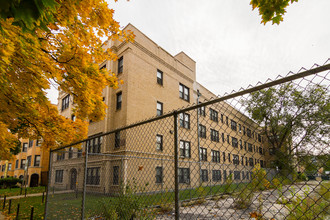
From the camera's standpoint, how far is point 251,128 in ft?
9.15

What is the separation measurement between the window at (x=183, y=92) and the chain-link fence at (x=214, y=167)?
10.1 feet

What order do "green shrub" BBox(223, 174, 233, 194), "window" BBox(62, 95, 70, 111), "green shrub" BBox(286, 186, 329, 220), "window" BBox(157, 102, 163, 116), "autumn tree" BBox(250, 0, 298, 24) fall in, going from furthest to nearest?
"window" BBox(62, 95, 70, 111)
"window" BBox(157, 102, 163, 116)
"green shrub" BBox(223, 174, 233, 194)
"autumn tree" BBox(250, 0, 298, 24)
"green shrub" BBox(286, 186, 329, 220)

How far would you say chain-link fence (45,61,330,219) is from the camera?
2213 mm

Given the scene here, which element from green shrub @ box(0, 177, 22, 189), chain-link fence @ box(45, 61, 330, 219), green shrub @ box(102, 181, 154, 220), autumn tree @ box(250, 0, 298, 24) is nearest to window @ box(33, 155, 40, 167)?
green shrub @ box(0, 177, 22, 189)

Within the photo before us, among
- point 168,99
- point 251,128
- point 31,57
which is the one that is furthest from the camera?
point 168,99

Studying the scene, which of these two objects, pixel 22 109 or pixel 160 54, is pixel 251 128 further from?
pixel 160 54

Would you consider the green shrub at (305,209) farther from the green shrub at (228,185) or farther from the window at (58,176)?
the window at (58,176)

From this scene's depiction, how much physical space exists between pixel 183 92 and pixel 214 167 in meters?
9.06

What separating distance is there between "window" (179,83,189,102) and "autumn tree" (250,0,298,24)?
1910 centimetres

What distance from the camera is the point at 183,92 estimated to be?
23.3m

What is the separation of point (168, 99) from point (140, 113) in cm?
452

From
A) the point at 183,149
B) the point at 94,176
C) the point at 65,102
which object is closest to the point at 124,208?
the point at 94,176

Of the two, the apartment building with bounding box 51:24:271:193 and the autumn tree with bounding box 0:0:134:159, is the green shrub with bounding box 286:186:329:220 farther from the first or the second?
the apartment building with bounding box 51:24:271:193

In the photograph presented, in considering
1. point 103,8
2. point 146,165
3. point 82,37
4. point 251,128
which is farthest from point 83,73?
point 146,165
